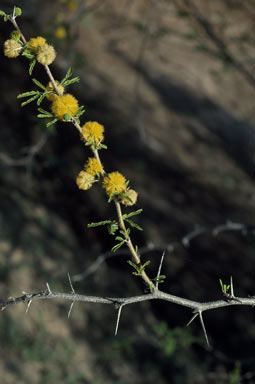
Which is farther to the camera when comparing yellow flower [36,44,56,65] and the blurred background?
the blurred background

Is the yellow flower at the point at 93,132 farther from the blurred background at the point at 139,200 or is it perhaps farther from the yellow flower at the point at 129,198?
the blurred background at the point at 139,200

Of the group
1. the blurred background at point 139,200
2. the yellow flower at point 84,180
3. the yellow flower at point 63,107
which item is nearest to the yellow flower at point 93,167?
the yellow flower at point 84,180

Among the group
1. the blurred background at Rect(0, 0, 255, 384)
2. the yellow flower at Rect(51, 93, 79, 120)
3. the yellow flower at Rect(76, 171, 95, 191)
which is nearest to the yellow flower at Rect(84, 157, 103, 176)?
the yellow flower at Rect(76, 171, 95, 191)

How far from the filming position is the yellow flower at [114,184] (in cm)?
127

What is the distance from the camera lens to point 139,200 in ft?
17.7

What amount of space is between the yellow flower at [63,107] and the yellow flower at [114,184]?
21 centimetres

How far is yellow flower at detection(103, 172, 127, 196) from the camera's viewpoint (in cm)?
127

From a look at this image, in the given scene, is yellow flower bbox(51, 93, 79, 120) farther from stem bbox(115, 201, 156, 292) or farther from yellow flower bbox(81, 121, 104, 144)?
stem bbox(115, 201, 156, 292)

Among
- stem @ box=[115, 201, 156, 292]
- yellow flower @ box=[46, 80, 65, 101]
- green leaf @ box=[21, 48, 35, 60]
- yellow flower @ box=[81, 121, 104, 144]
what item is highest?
green leaf @ box=[21, 48, 35, 60]

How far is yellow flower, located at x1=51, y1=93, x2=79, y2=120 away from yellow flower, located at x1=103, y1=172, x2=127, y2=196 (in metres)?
0.21

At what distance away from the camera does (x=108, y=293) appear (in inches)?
177

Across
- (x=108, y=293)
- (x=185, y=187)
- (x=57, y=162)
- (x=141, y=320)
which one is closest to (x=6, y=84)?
(x=57, y=162)

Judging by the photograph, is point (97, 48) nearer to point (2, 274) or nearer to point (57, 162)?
point (57, 162)

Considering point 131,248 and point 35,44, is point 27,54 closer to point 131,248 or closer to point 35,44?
point 35,44
